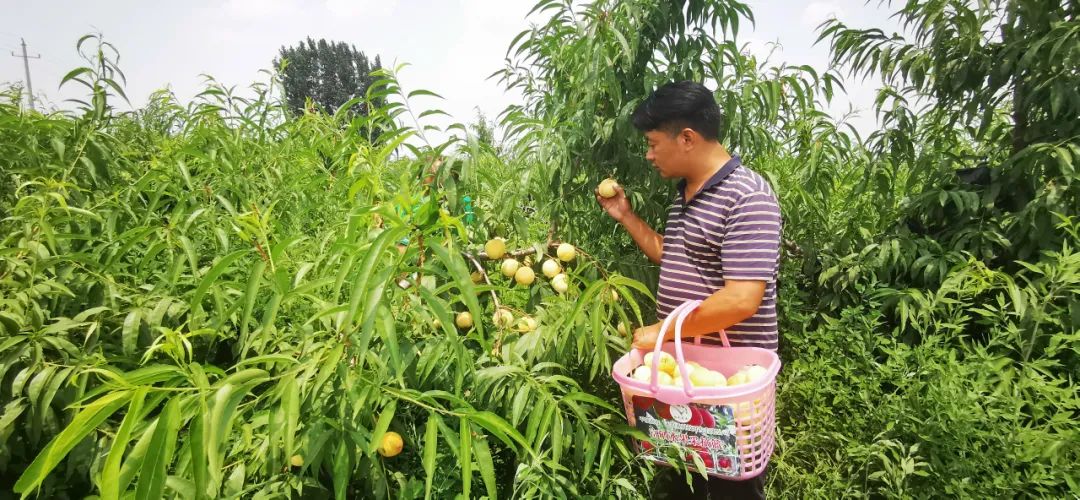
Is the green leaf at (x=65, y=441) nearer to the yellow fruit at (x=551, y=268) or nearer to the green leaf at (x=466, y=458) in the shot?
the green leaf at (x=466, y=458)

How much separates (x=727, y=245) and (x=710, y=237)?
0.08 m

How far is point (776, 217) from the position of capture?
149cm

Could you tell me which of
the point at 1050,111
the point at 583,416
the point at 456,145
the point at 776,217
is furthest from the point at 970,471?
the point at 456,145

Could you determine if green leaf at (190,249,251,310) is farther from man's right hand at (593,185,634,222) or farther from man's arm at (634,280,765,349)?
man's right hand at (593,185,634,222)

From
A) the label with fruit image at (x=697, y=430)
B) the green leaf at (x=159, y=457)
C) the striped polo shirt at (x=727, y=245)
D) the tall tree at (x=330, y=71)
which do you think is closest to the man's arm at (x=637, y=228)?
the striped polo shirt at (x=727, y=245)

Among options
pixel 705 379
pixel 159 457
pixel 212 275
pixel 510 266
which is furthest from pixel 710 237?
pixel 159 457

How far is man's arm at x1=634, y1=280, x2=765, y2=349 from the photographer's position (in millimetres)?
1450

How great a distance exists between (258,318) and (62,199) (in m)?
0.66

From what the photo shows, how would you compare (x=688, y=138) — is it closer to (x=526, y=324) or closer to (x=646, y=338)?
(x=646, y=338)

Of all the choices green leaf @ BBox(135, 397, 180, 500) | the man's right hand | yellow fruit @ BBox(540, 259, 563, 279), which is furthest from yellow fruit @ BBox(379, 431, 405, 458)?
the man's right hand

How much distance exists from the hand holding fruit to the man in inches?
8.4

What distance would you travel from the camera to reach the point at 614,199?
1972 mm

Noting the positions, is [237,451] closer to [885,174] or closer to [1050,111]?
[885,174]

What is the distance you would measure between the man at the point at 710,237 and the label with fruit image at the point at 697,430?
8.1 inches
